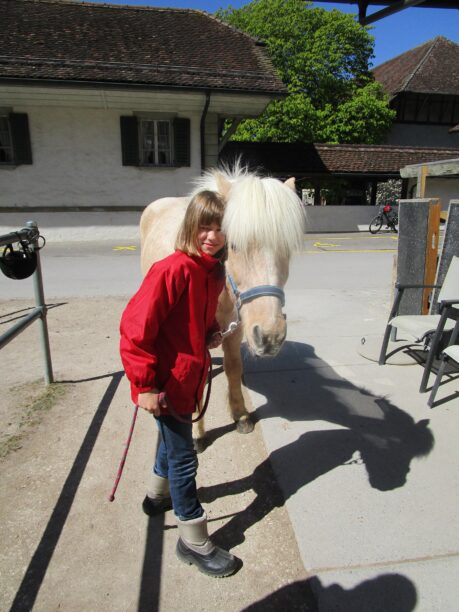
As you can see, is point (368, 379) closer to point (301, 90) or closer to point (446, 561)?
point (446, 561)

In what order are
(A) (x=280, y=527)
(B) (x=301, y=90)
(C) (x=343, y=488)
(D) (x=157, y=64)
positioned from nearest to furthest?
(A) (x=280, y=527) < (C) (x=343, y=488) < (D) (x=157, y=64) < (B) (x=301, y=90)

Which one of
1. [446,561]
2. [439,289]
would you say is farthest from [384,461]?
[439,289]

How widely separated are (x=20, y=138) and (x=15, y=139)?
0.16m

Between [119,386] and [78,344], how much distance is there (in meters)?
1.28

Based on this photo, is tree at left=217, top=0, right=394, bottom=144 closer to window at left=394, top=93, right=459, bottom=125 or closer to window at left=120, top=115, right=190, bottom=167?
window at left=394, top=93, right=459, bottom=125

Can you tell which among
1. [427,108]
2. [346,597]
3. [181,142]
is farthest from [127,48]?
[427,108]

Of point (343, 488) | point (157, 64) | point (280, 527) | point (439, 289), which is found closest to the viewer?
point (280, 527)

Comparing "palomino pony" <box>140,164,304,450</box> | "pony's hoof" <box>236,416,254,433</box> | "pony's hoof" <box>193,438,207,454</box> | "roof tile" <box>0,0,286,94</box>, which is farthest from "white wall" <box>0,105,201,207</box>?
"palomino pony" <box>140,164,304,450</box>

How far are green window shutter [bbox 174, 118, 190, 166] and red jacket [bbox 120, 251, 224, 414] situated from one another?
13288mm

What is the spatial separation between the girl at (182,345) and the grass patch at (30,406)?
1.53 m

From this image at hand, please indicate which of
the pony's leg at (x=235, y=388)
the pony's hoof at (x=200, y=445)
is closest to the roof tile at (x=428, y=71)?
the pony's leg at (x=235, y=388)

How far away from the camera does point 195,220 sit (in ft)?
5.73

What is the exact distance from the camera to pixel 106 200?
1417cm

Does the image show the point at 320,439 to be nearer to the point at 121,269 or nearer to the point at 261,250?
the point at 261,250
